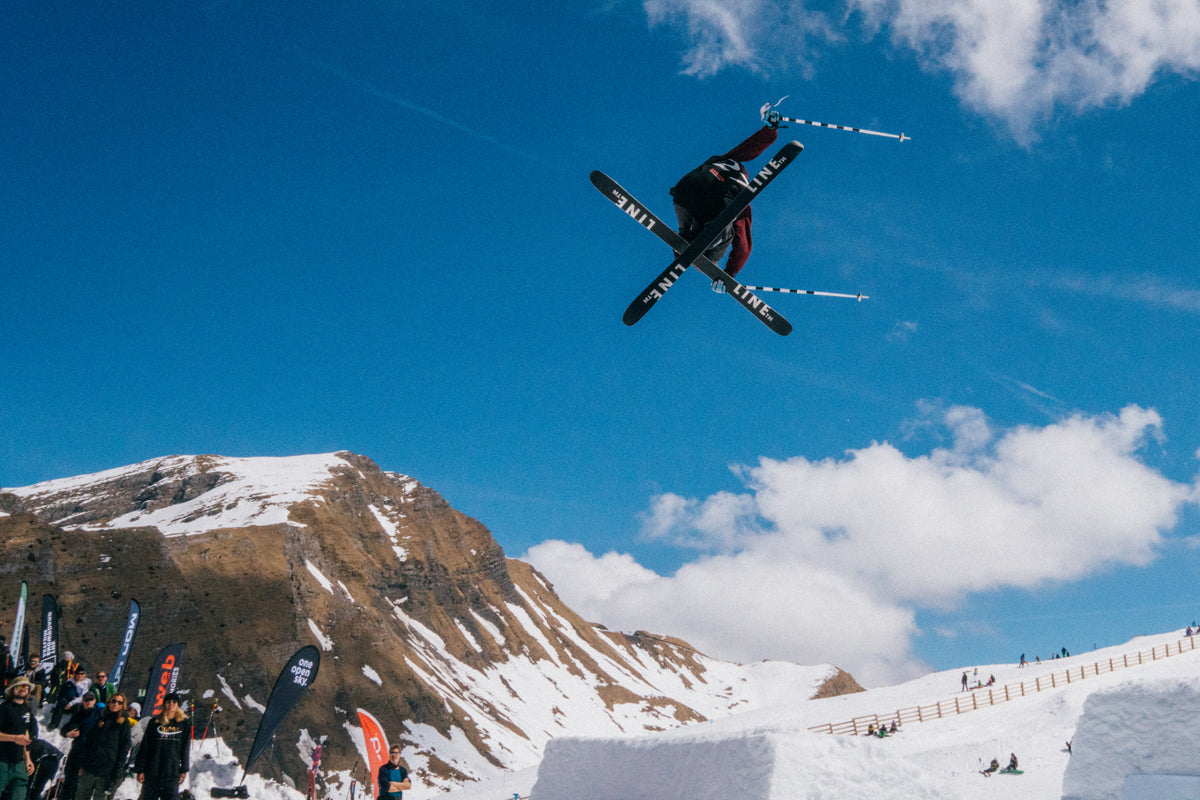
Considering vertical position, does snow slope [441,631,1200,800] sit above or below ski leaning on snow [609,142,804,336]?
below

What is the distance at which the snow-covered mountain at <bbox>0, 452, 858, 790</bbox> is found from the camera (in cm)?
7369

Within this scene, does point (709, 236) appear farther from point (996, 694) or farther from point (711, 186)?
point (996, 694)

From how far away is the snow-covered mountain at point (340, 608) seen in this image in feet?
242

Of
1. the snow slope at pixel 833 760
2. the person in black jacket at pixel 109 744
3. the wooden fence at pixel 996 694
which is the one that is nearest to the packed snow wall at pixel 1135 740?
the snow slope at pixel 833 760

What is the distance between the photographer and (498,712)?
357 feet

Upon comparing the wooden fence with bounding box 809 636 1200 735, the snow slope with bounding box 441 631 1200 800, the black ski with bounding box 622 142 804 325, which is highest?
the wooden fence with bounding box 809 636 1200 735

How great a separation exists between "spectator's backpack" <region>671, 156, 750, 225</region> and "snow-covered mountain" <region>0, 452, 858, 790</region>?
62.7 m

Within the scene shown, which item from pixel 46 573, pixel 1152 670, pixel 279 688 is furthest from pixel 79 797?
pixel 46 573

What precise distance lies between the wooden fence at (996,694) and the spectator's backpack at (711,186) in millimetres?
32329

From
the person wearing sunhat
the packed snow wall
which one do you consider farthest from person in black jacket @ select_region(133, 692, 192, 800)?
the packed snow wall

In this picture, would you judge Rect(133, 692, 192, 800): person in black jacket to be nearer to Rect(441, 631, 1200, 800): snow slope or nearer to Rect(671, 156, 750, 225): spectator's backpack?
Rect(441, 631, 1200, 800): snow slope

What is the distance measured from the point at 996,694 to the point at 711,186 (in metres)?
39.8

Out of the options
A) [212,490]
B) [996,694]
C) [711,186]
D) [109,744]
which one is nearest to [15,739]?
[109,744]

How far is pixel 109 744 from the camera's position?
10000mm
